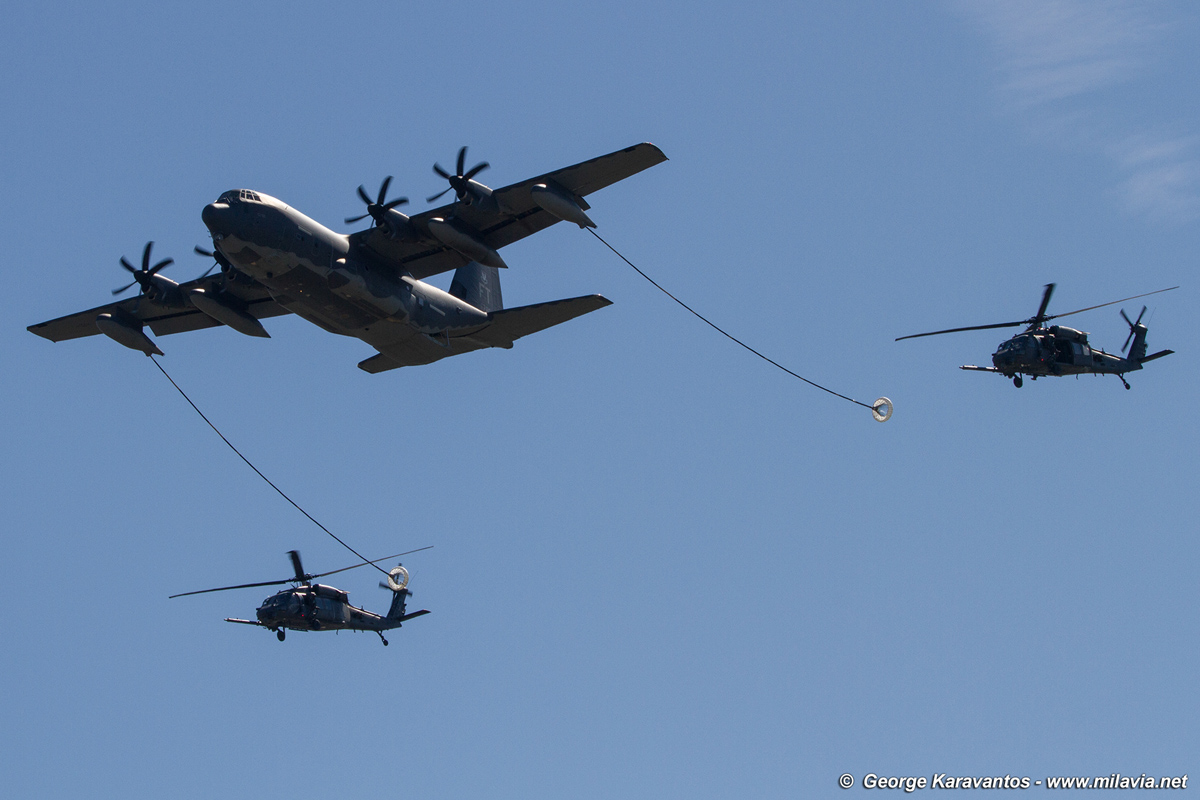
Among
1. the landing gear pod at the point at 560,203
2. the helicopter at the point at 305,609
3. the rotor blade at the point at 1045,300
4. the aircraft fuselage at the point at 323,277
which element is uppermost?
the rotor blade at the point at 1045,300

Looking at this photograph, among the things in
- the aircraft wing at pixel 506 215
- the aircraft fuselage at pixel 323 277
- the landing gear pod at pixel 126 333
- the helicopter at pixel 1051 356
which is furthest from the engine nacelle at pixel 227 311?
the helicopter at pixel 1051 356

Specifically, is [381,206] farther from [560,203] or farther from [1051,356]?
[1051,356]

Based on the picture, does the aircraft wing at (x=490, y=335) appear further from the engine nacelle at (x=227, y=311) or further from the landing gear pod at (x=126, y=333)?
the landing gear pod at (x=126, y=333)

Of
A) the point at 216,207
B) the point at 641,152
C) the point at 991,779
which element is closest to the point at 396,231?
the point at 216,207

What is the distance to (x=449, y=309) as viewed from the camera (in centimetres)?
3906

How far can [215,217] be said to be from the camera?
112 feet

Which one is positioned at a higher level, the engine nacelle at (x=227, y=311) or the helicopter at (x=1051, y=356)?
the helicopter at (x=1051, y=356)

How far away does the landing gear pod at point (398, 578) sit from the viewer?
142 feet

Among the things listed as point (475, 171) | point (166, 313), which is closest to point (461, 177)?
point (475, 171)

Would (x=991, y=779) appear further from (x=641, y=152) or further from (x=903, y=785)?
(x=641, y=152)

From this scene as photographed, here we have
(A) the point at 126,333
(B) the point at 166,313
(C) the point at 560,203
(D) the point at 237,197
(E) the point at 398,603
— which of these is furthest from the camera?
(E) the point at 398,603

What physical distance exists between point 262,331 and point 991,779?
2483 cm

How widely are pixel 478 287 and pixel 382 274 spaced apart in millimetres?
5456

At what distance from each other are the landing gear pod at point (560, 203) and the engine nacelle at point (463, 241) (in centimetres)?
322
